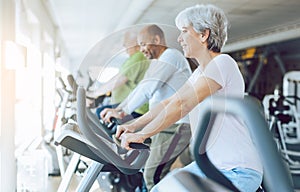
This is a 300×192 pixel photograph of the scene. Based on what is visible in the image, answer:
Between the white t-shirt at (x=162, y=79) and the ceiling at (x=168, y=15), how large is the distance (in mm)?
1588

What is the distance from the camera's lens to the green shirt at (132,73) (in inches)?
119

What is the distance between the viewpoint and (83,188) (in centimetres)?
204

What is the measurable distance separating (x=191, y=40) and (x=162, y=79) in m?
0.78

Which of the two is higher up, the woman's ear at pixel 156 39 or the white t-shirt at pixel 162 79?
the woman's ear at pixel 156 39

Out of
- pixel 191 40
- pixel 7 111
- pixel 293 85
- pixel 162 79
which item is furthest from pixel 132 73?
pixel 293 85

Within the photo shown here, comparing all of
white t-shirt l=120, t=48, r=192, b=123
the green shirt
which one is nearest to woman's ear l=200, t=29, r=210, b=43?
white t-shirt l=120, t=48, r=192, b=123

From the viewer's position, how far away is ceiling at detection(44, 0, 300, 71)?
17.0 ft

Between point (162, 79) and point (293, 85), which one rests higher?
point (162, 79)

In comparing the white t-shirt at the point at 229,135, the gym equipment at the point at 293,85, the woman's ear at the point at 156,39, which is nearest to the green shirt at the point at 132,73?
the woman's ear at the point at 156,39

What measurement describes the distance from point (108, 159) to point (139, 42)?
116 cm

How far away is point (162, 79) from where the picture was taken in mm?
2436

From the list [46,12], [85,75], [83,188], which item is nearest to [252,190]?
[83,188]

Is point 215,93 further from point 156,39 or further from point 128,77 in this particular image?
point 128,77

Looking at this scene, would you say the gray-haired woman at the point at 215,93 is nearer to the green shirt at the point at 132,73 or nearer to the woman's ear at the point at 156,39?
the woman's ear at the point at 156,39
